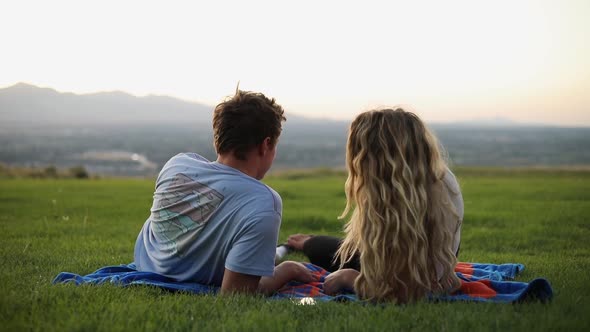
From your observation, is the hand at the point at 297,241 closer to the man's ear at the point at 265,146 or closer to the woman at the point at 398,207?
the man's ear at the point at 265,146

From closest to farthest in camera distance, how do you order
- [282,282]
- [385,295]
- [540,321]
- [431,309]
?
1. [540,321]
2. [431,309]
3. [385,295]
4. [282,282]

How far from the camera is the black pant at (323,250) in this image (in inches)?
236

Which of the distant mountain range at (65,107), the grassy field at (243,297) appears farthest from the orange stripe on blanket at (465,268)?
the distant mountain range at (65,107)

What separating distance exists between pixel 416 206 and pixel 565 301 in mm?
1272

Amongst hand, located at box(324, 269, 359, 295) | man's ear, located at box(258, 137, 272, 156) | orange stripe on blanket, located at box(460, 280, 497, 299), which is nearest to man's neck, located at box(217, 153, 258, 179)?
man's ear, located at box(258, 137, 272, 156)

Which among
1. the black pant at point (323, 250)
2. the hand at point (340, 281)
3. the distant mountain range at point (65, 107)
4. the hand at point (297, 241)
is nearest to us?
the hand at point (340, 281)

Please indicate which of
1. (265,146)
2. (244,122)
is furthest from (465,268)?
(244,122)

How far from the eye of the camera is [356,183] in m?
4.28

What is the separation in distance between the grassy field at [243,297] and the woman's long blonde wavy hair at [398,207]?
241 mm

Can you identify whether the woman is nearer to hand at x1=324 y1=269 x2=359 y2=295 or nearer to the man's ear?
hand at x1=324 y1=269 x2=359 y2=295

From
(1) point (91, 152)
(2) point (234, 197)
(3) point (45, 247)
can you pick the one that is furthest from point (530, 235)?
(1) point (91, 152)

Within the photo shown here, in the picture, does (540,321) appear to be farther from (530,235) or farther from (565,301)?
(530,235)

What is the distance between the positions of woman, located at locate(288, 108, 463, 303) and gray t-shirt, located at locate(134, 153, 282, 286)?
0.63 m

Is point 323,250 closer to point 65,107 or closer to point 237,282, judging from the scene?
point 237,282
